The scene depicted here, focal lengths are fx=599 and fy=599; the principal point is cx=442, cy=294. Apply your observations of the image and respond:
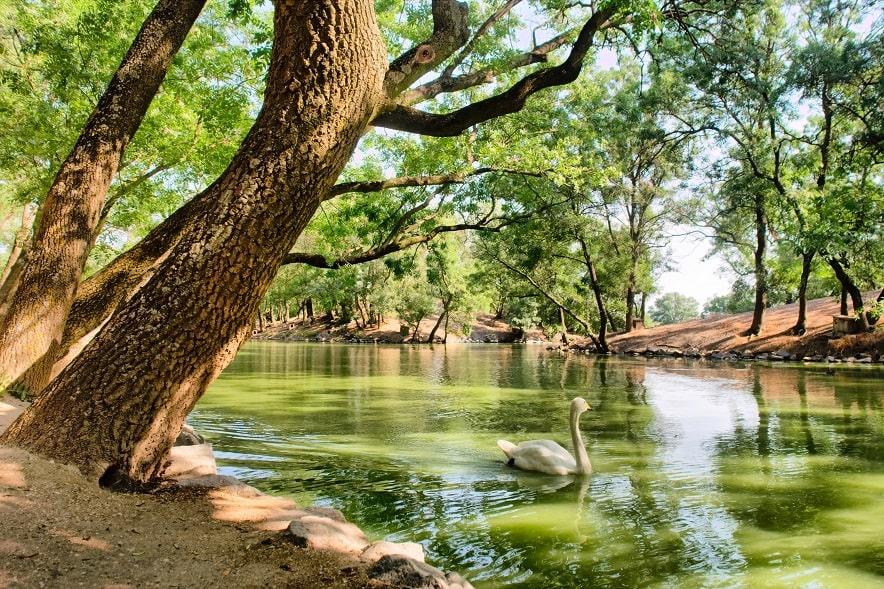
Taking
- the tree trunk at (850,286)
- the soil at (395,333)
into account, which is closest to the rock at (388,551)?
the tree trunk at (850,286)

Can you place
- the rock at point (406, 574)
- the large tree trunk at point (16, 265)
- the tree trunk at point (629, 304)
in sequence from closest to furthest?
1. the rock at point (406, 574)
2. the large tree trunk at point (16, 265)
3. the tree trunk at point (629, 304)

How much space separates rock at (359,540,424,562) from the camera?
3912 mm

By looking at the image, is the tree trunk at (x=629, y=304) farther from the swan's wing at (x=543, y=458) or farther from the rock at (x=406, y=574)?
the rock at (x=406, y=574)

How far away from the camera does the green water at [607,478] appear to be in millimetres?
5034

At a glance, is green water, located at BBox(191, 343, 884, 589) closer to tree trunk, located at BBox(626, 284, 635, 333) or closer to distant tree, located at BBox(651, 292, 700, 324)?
tree trunk, located at BBox(626, 284, 635, 333)

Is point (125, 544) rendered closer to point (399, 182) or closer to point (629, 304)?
point (399, 182)

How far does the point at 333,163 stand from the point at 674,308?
164m

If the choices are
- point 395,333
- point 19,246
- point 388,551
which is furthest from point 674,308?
point 388,551

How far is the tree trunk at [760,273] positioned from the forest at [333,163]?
13cm

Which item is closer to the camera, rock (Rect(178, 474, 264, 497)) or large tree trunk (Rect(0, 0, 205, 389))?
rock (Rect(178, 474, 264, 497))

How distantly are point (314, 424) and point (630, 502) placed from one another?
703cm

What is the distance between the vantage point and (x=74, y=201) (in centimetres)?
617

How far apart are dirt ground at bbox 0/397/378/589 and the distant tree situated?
15216 centimetres

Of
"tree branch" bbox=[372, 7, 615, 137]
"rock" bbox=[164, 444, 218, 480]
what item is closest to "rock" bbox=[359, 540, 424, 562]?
"rock" bbox=[164, 444, 218, 480]
